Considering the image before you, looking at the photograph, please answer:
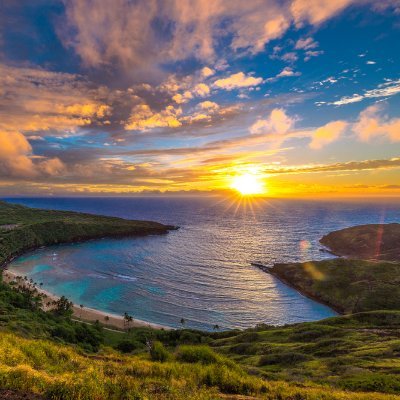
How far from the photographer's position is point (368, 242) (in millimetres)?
153500

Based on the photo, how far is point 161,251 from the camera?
496ft

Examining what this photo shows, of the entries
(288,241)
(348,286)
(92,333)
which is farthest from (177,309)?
(288,241)

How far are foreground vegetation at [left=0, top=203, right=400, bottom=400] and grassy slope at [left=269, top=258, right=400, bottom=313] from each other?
1.50 ft

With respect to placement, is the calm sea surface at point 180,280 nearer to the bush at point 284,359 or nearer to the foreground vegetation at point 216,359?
the foreground vegetation at point 216,359

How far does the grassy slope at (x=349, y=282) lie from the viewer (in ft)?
244

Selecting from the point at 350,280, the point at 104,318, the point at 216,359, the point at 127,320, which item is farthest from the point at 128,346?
the point at 350,280

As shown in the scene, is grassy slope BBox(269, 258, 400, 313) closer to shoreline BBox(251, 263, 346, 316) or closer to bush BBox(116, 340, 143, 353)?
shoreline BBox(251, 263, 346, 316)

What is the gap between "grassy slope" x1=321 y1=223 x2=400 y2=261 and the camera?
13912 cm

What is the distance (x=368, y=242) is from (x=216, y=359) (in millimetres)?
161352

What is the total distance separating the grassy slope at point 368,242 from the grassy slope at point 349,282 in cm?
4753

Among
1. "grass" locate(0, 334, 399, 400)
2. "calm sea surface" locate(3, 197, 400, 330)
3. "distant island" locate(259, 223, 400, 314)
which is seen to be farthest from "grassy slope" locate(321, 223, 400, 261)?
"grass" locate(0, 334, 399, 400)

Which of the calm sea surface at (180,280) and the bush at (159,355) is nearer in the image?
the bush at (159,355)

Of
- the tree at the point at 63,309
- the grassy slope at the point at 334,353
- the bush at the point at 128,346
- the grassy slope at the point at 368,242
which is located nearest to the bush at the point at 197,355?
the grassy slope at the point at 334,353

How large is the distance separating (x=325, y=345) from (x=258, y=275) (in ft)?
242
